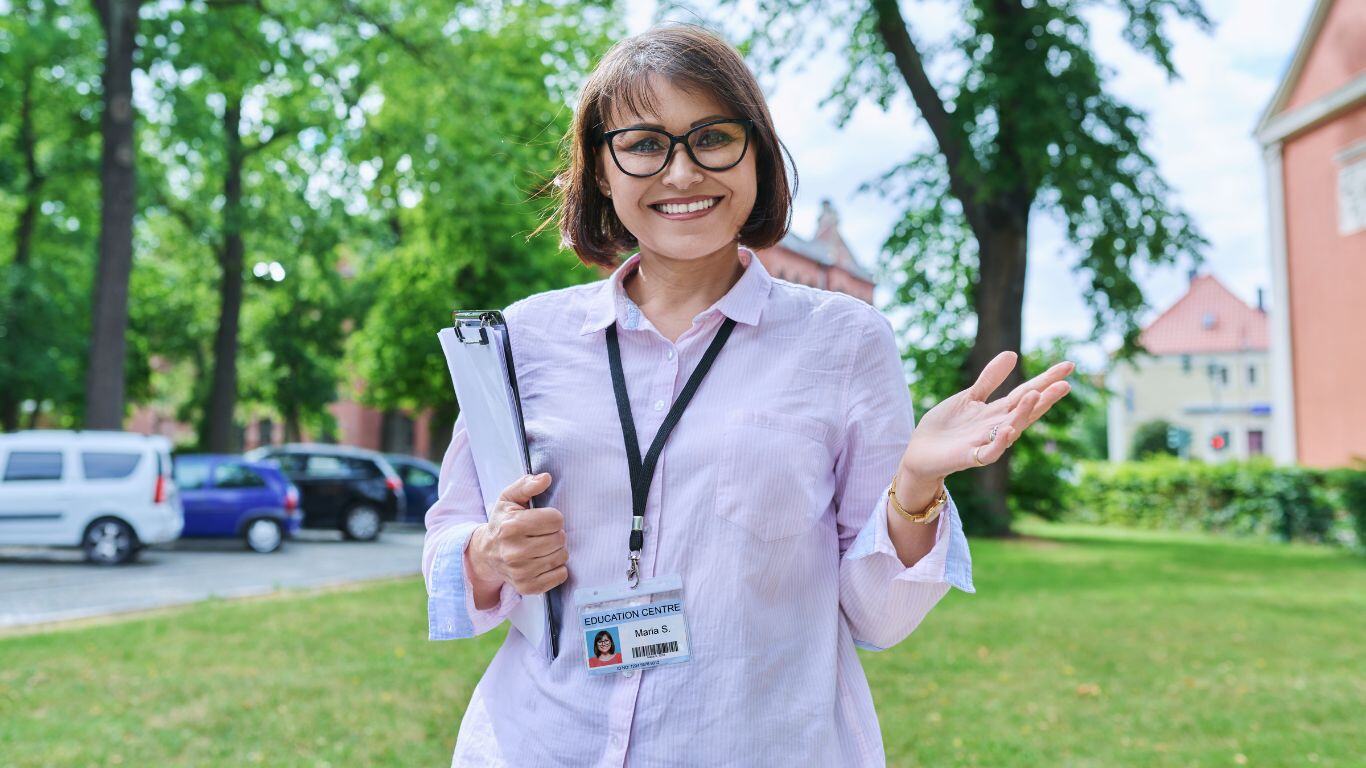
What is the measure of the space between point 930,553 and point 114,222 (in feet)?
62.8

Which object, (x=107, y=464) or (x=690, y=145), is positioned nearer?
(x=690, y=145)

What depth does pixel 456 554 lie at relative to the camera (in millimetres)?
1882

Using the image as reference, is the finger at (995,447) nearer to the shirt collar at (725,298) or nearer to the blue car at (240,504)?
the shirt collar at (725,298)

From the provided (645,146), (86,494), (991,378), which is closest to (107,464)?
(86,494)

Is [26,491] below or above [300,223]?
below

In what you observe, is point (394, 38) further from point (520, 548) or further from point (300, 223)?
point (520, 548)

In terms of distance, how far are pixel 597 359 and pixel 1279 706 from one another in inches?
249

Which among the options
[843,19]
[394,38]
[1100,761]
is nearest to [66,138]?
[394,38]

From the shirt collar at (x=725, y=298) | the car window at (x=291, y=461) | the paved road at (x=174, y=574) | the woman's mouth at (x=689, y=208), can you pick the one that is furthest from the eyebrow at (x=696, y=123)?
the car window at (x=291, y=461)

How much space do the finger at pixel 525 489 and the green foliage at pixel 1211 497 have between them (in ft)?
77.6

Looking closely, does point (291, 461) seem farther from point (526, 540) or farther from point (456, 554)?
point (526, 540)

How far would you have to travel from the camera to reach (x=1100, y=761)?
224 inches

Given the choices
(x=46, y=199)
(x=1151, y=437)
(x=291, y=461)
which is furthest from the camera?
(x=1151, y=437)

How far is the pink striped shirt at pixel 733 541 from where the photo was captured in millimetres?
1702
